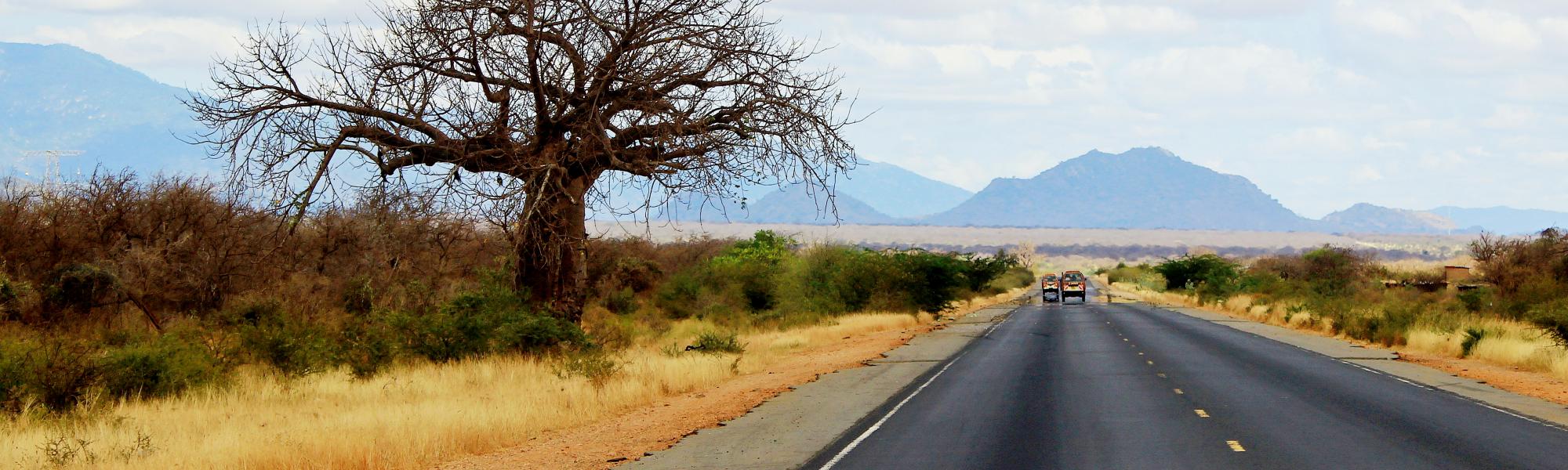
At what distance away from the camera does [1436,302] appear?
52656 millimetres

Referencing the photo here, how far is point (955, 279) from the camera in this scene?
2261 inches

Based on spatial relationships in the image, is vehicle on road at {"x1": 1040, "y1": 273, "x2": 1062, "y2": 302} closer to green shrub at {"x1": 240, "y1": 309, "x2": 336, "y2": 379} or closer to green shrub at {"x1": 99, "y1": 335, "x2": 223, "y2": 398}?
green shrub at {"x1": 240, "y1": 309, "x2": 336, "y2": 379}

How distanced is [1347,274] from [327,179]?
7420 cm

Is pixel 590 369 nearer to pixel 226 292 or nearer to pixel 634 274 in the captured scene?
pixel 226 292

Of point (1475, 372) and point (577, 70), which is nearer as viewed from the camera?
point (577, 70)

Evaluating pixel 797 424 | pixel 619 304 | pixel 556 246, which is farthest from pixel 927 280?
pixel 797 424

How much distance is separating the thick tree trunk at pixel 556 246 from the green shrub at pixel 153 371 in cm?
504

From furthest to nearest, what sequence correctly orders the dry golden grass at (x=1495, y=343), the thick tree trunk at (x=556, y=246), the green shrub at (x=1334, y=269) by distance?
the green shrub at (x=1334, y=269) < the dry golden grass at (x=1495, y=343) < the thick tree trunk at (x=556, y=246)

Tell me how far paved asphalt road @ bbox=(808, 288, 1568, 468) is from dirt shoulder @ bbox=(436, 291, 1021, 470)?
83.0 inches

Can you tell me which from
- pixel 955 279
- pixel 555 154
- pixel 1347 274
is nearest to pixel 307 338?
pixel 555 154

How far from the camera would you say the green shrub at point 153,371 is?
1786cm

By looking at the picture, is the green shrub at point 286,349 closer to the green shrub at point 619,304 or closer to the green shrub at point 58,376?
the green shrub at point 58,376

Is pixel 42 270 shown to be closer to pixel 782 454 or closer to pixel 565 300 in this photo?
pixel 565 300

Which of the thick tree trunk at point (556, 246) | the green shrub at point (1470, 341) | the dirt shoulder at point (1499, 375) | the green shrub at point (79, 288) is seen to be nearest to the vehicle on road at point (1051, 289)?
the dirt shoulder at point (1499, 375)
